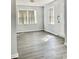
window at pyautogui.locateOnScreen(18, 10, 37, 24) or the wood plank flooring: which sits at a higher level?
window at pyautogui.locateOnScreen(18, 10, 37, 24)

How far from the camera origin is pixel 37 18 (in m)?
12.7

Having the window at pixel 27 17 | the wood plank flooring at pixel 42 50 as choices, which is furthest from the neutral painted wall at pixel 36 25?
the wood plank flooring at pixel 42 50

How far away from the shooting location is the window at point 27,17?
11.9 metres

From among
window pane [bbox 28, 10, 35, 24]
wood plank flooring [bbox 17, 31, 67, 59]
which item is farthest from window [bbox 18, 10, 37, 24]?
wood plank flooring [bbox 17, 31, 67, 59]

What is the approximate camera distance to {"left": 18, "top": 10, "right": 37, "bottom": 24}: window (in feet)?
38.9

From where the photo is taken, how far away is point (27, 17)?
12.3m

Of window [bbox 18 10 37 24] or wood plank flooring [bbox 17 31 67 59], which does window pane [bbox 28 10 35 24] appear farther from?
wood plank flooring [bbox 17 31 67 59]

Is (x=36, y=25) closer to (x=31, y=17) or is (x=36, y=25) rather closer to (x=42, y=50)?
(x=31, y=17)

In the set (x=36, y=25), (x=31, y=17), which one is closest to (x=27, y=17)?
(x=31, y=17)

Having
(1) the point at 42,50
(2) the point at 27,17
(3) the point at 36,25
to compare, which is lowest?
(1) the point at 42,50
